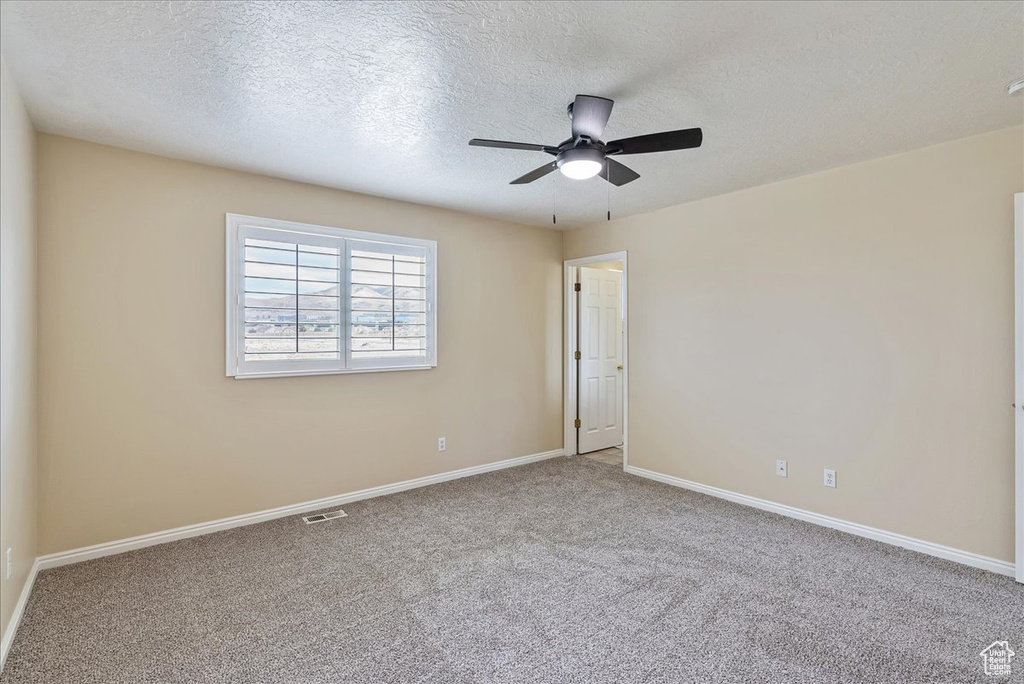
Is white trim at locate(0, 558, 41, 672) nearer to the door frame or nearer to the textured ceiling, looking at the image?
the textured ceiling

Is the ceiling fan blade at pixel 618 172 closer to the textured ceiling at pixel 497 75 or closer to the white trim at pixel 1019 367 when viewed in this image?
the textured ceiling at pixel 497 75

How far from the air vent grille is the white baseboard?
277 cm

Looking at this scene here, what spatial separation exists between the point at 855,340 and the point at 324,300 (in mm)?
3786

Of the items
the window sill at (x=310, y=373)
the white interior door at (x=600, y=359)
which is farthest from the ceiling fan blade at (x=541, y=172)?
the white interior door at (x=600, y=359)

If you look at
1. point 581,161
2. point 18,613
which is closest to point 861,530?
point 581,161

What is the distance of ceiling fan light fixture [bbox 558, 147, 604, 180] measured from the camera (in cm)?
229

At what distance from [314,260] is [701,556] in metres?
3.36

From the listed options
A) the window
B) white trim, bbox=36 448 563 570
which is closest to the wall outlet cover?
white trim, bbox=36 448 563 570

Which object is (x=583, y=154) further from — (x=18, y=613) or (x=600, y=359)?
(x=600, y=359)

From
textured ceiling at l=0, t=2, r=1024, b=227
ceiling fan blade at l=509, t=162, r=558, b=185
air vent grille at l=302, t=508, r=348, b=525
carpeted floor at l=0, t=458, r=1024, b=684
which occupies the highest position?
textured ceiling at l=0, t=2, r=1024, b=227

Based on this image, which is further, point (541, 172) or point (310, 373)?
point (310, 373)

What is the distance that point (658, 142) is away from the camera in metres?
2.21

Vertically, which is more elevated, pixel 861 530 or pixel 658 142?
pixel 658 142

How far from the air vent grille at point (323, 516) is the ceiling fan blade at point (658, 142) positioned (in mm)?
3127
